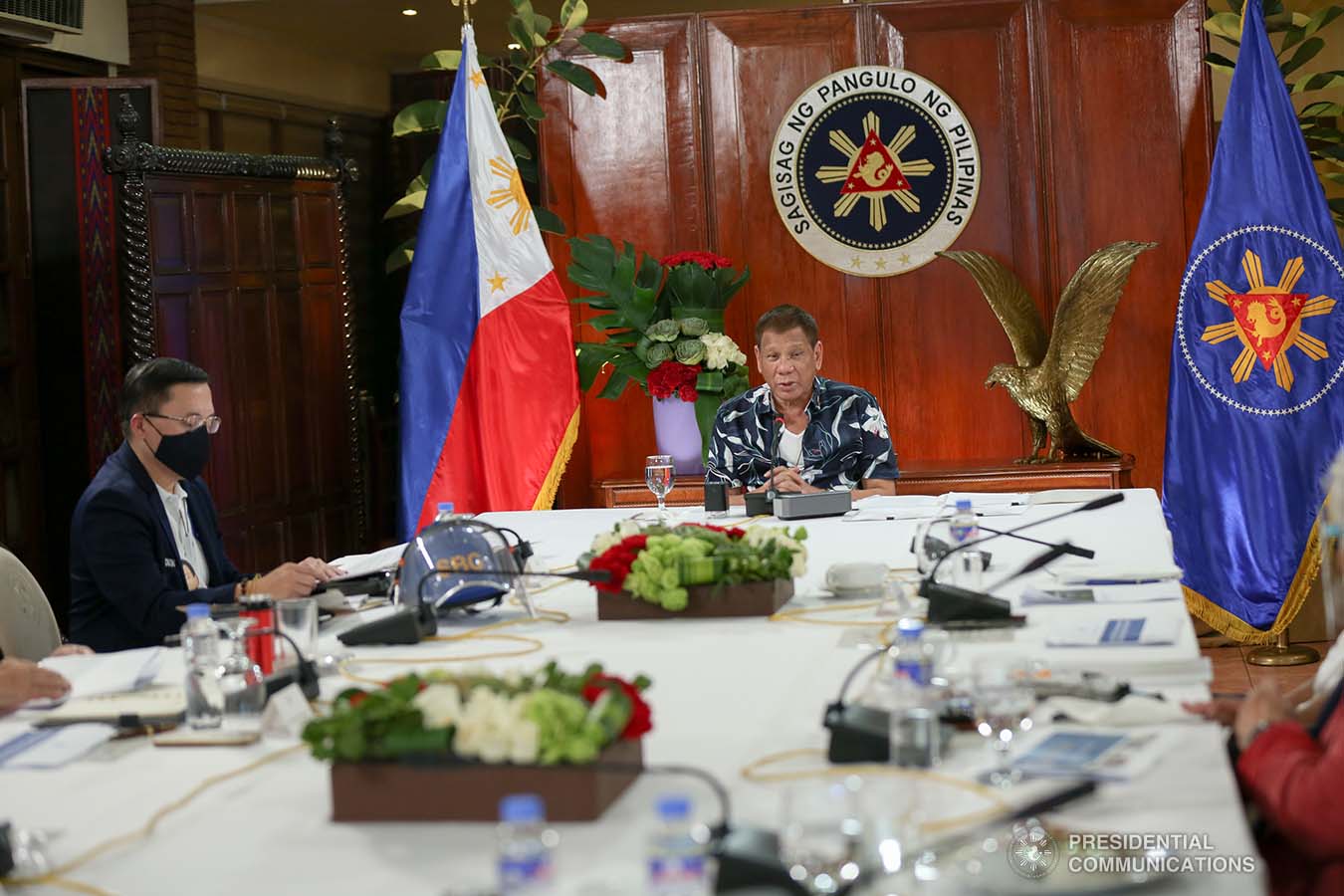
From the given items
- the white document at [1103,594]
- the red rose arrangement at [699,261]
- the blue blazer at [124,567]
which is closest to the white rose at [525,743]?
the white document at [1103,594]

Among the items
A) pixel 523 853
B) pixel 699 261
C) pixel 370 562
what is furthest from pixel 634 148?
pixel 523 853

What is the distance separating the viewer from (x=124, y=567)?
3.10m

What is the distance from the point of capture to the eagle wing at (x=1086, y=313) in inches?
210

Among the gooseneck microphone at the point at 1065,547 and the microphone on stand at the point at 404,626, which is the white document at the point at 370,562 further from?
the gooseneck microphone at the point at 1065,547

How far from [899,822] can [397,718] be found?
59cm

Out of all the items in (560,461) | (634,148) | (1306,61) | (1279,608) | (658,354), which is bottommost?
(1279,608)

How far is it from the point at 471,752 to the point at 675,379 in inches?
154

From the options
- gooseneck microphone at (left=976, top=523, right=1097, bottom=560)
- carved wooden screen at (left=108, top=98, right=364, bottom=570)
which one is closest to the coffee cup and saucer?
gooseneck microphone at (left=976, top=523, right=1097, bottom=560)

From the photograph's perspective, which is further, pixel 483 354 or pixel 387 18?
pixel 387 18

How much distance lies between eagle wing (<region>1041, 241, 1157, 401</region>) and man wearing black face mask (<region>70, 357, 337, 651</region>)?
10.3 feet

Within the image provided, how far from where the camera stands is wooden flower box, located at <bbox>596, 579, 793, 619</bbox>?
2.66 metres

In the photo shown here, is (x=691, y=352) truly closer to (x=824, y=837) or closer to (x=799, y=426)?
(x=799, y=426)

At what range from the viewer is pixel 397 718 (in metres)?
1.64

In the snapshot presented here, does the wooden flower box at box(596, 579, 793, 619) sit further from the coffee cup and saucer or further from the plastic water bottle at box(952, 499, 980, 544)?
the plastic water bottle at box(952, 499, 980, 544)
